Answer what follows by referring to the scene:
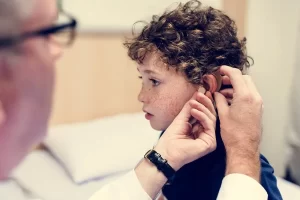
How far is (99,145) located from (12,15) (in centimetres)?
141

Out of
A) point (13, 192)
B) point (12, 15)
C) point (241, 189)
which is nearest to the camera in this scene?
point (12, 15)

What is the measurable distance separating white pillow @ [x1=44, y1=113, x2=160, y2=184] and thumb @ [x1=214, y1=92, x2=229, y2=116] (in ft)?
3.01

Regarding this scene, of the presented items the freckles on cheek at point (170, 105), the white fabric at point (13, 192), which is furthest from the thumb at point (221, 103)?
the white fabric at point (13, 192)

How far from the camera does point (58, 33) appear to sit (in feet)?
1.92

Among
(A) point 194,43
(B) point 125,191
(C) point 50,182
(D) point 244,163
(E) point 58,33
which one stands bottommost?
(C) point 50,182

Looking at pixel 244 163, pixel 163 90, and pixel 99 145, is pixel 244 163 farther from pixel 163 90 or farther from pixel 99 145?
pixel 99 145

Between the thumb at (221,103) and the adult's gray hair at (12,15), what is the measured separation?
57cm

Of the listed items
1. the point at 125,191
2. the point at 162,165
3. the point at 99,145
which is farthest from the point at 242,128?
the point at 99,145

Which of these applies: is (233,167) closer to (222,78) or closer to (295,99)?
(222,78)

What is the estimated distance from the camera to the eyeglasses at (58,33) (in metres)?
0.52

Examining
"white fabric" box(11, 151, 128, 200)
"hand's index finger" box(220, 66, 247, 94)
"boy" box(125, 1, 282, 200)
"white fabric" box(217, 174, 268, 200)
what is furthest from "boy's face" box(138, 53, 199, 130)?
"white fabric" box(11, 151, 128, 200)

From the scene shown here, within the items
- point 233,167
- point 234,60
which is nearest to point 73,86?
point 234,60

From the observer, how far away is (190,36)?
3.64 ft

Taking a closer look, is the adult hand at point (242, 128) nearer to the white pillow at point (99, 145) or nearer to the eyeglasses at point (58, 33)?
the eyeglasses at point (58, 33)
